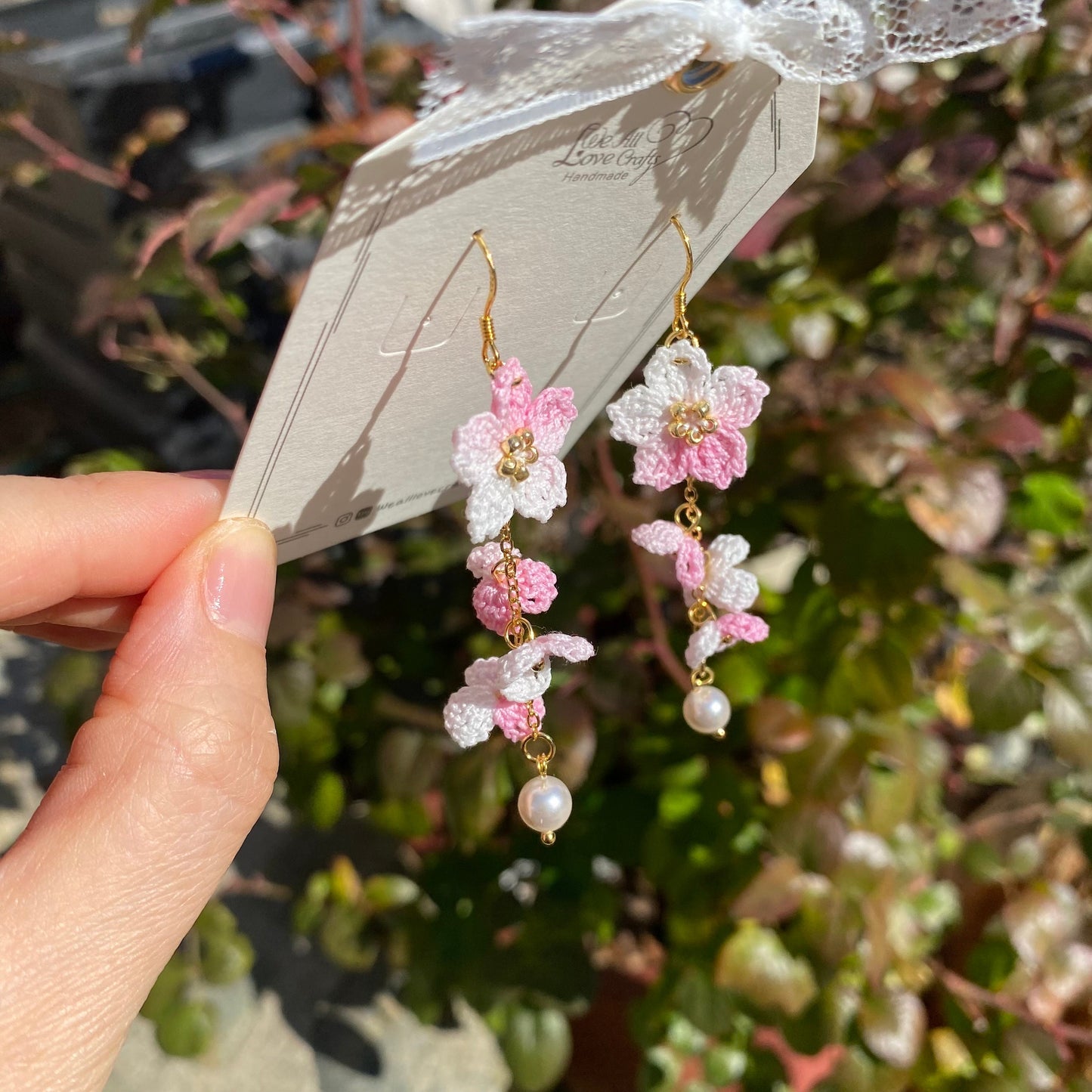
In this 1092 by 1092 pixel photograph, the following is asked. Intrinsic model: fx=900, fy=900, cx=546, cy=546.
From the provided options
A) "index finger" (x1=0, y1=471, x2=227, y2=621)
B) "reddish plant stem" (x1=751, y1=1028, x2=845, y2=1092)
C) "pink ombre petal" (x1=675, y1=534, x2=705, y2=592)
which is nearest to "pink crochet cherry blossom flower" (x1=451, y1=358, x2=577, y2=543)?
"pink ombre petal" (x1=675, y1=534, x2=705, y2=592)

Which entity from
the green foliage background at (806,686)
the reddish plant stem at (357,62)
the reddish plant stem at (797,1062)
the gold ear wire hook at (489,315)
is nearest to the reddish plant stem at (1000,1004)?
the green foliage background at (806,686)

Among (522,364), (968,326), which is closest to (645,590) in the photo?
(522,364)

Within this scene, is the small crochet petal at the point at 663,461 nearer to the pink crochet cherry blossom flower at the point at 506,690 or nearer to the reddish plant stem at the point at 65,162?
the pink crochet cherry blossom flower at the point at 506,690

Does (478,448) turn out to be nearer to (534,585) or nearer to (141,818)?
(534,585)

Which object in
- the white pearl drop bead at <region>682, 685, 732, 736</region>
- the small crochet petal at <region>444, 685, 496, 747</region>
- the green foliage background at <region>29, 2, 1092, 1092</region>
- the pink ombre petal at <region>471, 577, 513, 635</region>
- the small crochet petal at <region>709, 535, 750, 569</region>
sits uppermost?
the pink ombre petal at <region>471, 577, 513, 635</region>

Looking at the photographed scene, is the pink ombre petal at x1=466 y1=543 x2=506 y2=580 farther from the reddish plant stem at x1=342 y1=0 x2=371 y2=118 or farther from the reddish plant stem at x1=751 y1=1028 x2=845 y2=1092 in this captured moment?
the reddish plant stem at x1=751 y1=1028 x2=845 y2=1092

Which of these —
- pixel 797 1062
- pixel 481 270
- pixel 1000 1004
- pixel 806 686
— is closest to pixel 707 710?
pixel 481 270
